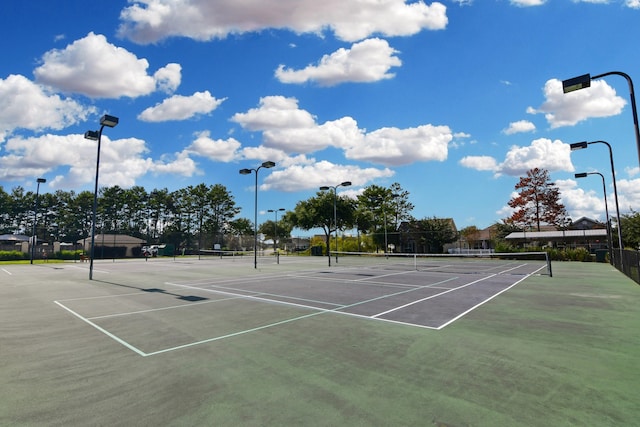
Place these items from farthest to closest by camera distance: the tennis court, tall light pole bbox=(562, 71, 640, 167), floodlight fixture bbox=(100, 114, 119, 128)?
floodlight fixture bbox=(100, 114, 119, 128) < tall light pole bbox=(562, 71, 640, 167) < the tennis court

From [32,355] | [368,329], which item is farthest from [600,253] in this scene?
[32,355]

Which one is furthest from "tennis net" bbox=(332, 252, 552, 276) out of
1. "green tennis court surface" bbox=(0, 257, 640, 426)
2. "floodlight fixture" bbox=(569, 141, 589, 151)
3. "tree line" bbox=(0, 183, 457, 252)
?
"tree line" bbox=(0, 183, 457, 252)

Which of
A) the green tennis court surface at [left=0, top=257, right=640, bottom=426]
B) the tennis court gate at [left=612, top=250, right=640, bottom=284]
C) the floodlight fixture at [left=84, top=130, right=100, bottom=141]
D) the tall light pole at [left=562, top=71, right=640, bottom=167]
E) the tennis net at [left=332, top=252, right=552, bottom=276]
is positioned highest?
the floodlight fixture at [left=84, top=130, right=100, bottom=141]

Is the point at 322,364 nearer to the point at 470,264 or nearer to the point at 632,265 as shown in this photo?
the point at 632,265

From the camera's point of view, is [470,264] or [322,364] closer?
[322,364]

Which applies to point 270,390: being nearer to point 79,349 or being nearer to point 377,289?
point 79,349

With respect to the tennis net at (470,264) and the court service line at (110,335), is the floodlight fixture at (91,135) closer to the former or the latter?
the court service line at (110,335)

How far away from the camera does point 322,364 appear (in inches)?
208

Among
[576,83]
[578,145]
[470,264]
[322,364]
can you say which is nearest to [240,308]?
[322,364]

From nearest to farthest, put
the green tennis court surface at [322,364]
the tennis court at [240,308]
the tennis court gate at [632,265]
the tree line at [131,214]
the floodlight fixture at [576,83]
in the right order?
the green tennis court surface at [322,364] < the tennis court at [240,308] < the floodlight fixture at [576,83] < the tennis court gate at [632,265] < the tree line at [131,214]

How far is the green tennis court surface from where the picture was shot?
12.4 feet

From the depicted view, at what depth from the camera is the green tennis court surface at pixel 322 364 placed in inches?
149

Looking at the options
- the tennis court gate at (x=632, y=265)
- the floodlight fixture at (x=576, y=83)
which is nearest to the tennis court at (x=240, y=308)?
the tennis court gate at (x=632, y=265)

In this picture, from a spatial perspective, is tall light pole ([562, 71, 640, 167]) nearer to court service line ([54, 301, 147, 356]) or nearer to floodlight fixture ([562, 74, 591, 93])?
floodlight fixture ([562, 74, 591, 93])
